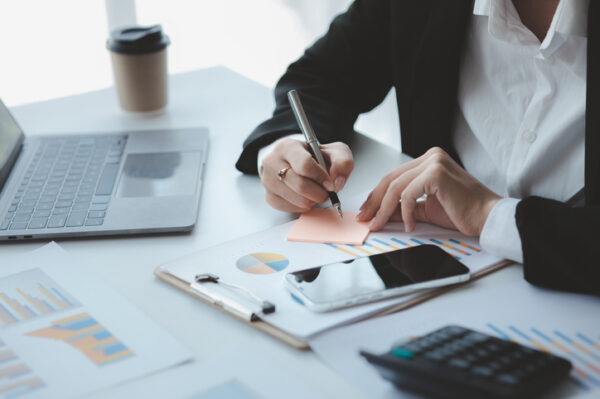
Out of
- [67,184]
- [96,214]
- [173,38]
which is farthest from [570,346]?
[173,38]

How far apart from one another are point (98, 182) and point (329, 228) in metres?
0.40

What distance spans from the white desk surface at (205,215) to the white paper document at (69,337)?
20 mm

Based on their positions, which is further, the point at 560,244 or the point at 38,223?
the point at 38,223

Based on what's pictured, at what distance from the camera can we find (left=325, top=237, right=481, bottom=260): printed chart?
2.86 feet

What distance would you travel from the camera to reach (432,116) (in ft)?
4.20

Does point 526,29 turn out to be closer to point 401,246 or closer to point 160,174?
point 401,246

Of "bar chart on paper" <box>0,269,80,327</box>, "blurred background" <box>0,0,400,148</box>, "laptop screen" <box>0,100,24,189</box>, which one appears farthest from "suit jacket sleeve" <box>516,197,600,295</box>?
"blurred background" <box>0,0,400,148</box>

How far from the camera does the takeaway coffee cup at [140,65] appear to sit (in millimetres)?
1366

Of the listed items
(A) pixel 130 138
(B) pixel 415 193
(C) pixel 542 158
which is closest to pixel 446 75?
(C) pixel 542 158

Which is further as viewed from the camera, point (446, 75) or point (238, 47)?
point (238, 47)

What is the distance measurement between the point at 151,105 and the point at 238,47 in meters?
1.58

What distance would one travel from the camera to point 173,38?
2.93 meters

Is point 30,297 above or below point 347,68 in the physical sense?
below

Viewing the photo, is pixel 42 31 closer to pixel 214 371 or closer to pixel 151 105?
pixel 151 105
